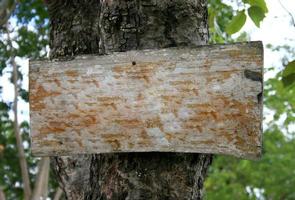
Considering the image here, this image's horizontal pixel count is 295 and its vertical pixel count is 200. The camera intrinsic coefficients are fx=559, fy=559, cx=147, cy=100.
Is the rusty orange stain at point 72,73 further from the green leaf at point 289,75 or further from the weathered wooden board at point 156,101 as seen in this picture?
the green leaf at point 289,75

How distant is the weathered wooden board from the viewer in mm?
1467

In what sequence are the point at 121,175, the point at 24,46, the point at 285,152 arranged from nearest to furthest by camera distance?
1. the point at 121,175
2. the point at 24,46
3. the point at 285,152

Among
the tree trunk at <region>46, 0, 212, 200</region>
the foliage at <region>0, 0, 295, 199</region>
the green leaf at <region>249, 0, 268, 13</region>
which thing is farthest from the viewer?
the foliage at <region>0, 0, 295, 199</region>

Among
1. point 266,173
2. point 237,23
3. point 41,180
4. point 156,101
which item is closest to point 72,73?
point 156,101

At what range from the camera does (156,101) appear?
1.50 m

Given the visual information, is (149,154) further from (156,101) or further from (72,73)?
(72,73)

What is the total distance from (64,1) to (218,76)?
142 centimetres

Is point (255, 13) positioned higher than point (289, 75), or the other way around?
point (255, 13)

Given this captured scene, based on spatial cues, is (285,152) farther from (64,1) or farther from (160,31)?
(160,31)

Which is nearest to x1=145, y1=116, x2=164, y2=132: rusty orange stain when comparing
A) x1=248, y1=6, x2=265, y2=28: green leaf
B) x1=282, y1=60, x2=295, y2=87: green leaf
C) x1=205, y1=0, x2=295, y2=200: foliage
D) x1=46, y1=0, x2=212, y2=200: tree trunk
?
x1=46, y1=0, x2=212, y2=200: tree trunk

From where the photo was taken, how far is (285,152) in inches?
532

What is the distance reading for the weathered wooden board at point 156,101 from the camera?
1.47 meters

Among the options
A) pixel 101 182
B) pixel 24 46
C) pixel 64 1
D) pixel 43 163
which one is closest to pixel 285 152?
pixel 43 163

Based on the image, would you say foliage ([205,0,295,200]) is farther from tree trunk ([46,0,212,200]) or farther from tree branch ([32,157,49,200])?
tree trunk ([46,0,212,200])
